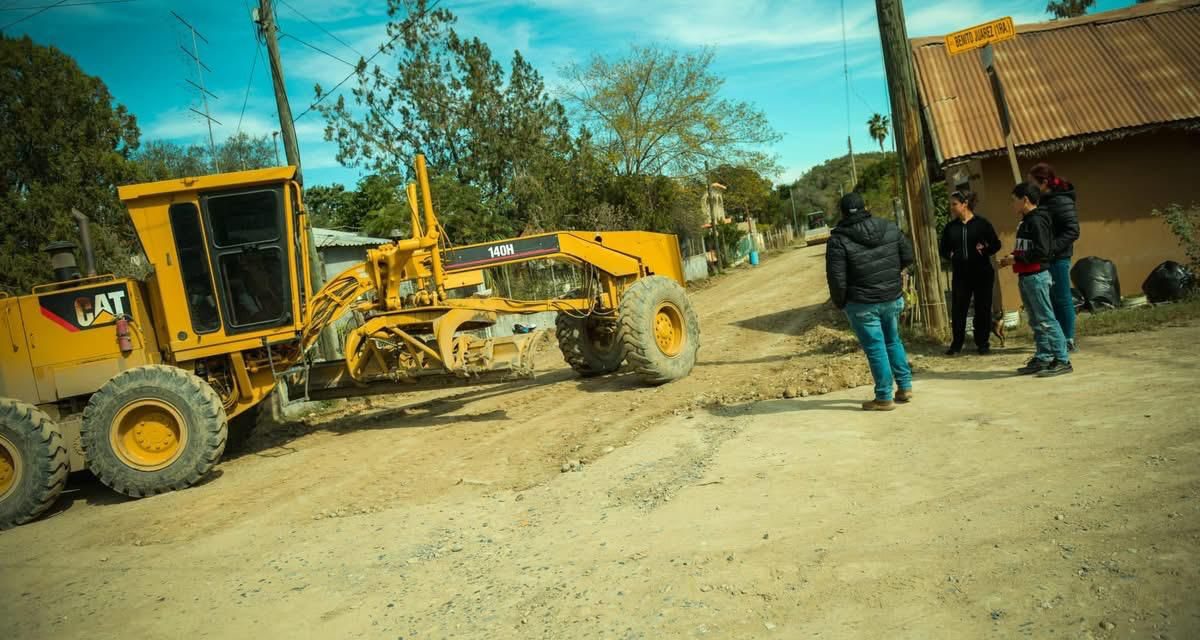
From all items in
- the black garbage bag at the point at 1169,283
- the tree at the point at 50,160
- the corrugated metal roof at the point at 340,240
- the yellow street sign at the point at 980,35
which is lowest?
the black garbage bag at the point at 1169,283

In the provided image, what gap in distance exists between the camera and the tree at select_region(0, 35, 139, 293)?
75.5 feet

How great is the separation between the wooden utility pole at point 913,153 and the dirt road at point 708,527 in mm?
1323

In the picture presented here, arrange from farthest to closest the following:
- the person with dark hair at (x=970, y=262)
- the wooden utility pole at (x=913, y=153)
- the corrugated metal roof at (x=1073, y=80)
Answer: the corrugated metal roof at (x=1073, y=80), the wooden utility pole at (x=913, y=153), the person with dark hair at (x=970, y=262)

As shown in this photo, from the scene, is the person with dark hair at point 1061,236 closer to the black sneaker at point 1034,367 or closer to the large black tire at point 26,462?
the black sneaker at point 1034,367

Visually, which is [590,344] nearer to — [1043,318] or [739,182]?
[1043,318]

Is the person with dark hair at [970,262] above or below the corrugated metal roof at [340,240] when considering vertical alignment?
below

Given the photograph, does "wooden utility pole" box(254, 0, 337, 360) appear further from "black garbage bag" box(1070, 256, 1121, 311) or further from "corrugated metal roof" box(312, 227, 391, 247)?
"corrugated metal roof" box(312, 227, 391, 247)

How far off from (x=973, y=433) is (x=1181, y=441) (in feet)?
3.96

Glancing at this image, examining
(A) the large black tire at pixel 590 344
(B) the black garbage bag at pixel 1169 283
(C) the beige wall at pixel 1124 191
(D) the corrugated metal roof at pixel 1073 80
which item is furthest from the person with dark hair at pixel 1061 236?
(A) the large black tire at pixel 590 344

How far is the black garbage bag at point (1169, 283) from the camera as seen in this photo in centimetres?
994

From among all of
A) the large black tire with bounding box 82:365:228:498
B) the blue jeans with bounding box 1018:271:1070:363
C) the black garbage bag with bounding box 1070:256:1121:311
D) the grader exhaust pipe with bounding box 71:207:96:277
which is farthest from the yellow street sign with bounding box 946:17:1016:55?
the grader exhaust pipe with bounding box 71:207:96:277

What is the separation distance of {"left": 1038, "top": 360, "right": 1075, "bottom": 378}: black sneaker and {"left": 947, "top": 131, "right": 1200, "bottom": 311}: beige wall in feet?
17.6

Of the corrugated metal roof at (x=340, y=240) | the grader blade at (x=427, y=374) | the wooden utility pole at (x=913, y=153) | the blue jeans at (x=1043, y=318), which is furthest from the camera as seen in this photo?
the corrugated metal roof at (x=340, y=240)

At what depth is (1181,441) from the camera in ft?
15.1
